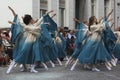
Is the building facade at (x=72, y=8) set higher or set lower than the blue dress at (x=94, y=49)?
higher

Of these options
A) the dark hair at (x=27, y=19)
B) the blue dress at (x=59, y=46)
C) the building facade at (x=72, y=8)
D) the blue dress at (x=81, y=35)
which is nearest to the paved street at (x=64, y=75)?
the blue dress at (x=81, y=35)

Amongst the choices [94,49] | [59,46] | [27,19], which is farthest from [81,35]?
[59,46]

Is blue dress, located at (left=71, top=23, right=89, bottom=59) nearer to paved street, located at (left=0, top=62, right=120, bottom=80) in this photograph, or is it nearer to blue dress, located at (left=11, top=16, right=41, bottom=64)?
paved street, located at (left=0, top=62, right=120, bottom=80)

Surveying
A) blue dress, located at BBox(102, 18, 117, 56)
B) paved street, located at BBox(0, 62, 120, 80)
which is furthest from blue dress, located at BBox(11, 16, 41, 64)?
blue dress, located at BBox(102, 18, 117, 56)

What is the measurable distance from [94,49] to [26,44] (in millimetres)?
2255

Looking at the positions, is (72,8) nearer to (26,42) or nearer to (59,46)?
(59,46)

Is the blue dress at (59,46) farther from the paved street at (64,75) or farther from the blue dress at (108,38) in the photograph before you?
the paved street at (64,75)

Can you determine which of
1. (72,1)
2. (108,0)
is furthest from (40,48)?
(108,0)

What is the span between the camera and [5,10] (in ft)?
90.9

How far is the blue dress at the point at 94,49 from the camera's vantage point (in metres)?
16.5

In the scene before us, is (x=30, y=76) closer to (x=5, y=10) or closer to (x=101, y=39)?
(x=101, y=39)

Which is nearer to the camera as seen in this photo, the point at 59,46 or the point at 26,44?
the point at 26,44

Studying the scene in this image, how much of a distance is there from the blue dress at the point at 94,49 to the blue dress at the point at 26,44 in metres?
1.56

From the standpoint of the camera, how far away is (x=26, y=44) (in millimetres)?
15906
